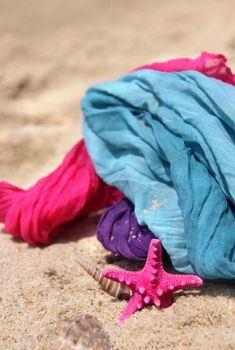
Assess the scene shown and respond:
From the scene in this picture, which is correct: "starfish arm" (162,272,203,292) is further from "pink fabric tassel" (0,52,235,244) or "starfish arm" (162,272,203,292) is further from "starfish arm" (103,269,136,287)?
"pink fabric tassel" (0,52,235,244)

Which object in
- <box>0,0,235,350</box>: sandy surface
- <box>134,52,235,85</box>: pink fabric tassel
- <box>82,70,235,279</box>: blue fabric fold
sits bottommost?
<box>0,0,235,350</box>: sandy surface

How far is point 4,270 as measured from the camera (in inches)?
79.1

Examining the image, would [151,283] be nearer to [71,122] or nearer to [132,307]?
[132,307]

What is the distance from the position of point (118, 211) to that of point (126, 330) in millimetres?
544

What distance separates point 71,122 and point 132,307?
6.64 feet

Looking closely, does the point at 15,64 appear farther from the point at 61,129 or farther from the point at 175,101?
the point at 175,101

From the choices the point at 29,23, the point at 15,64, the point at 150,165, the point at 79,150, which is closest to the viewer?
the point at 150,165

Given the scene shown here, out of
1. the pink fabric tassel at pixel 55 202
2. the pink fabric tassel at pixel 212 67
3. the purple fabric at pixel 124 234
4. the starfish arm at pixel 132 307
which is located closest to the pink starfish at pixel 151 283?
the starfish arm at pixel 132 307

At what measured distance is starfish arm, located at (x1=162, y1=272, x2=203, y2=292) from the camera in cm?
162

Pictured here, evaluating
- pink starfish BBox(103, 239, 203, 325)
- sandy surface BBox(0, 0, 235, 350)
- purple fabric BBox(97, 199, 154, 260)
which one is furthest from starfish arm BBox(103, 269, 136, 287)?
purple fabric BBox(97, 199, 154, 260)

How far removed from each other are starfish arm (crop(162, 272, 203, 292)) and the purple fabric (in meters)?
0.22

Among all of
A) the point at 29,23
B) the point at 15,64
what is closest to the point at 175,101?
the point at 15,64

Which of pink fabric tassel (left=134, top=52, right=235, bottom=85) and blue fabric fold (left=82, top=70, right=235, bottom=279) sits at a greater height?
pink fabric tassel (left=134, top=52, right=235, bottom=85)

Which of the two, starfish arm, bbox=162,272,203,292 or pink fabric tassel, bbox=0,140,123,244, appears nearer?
starfish arm, bbox=162,272,203,292
